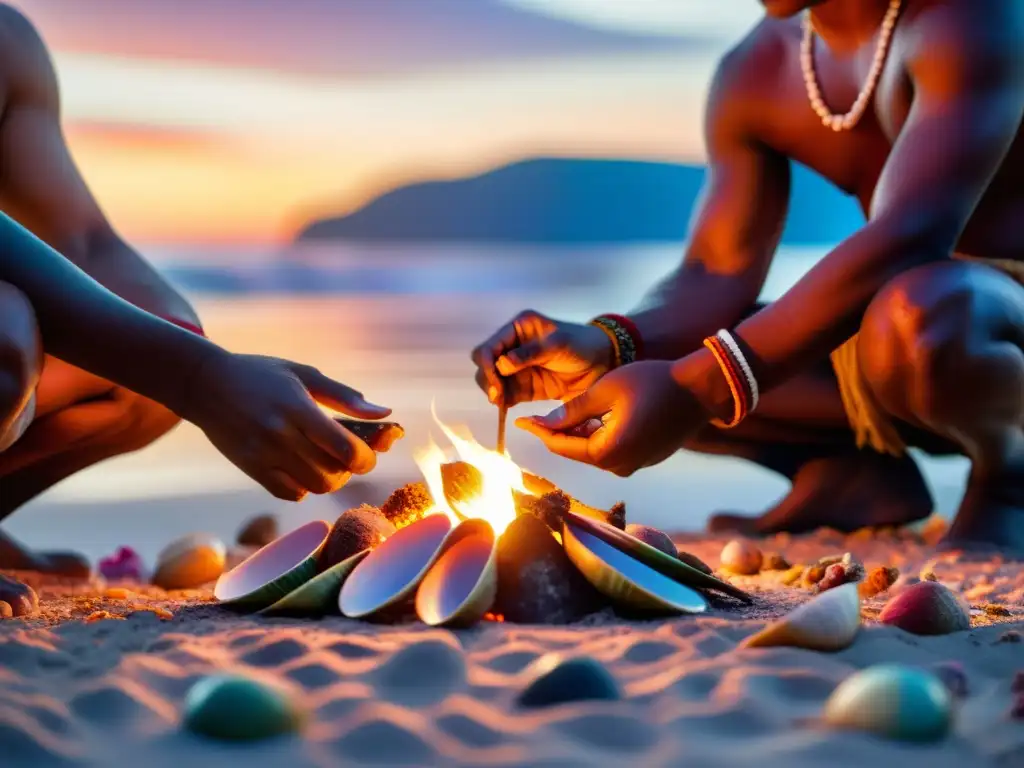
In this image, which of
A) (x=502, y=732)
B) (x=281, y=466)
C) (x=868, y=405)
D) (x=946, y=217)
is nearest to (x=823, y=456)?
(x=868, y=405)

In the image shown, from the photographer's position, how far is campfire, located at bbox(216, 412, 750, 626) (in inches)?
76.1

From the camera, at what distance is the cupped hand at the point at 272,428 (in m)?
1.88

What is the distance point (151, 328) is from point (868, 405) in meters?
1.98

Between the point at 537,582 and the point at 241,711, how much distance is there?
643mm

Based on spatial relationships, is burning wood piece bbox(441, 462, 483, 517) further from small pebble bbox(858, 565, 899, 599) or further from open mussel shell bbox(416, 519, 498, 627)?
small pebble bbox(858, 565, 899, 599)

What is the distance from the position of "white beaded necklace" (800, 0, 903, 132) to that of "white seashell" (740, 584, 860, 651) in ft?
5.03

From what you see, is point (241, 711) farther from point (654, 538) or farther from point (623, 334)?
point (623, 334)

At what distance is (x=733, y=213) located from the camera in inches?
129

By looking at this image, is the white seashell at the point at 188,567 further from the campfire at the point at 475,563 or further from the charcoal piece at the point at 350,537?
the charcoal piece at the point at 350,537

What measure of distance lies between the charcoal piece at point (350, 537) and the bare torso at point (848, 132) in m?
1.56

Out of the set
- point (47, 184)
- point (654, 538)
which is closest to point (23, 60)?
point (47, 184)

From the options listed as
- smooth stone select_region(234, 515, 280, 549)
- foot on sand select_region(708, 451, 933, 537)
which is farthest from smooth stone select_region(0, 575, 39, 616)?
foot on sand select_region(708, 451, 933, 537)

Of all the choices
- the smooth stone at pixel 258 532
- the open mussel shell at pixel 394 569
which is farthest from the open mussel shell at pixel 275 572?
the smooth stone at pixel 258 532

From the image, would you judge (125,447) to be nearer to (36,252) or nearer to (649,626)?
(36,252)
